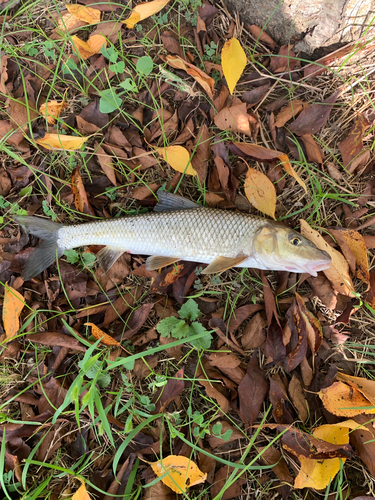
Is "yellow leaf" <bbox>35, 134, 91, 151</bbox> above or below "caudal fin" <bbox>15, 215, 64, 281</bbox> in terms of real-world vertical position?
above

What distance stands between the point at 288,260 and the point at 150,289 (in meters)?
1.24

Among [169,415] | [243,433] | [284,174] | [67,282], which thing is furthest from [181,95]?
[243,433]

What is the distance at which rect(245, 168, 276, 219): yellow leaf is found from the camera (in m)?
2.71

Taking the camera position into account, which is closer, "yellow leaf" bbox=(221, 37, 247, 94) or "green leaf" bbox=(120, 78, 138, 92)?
"yellow leaf" bbox=(221, 37, 247, 94)

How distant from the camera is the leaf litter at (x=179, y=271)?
103 inches

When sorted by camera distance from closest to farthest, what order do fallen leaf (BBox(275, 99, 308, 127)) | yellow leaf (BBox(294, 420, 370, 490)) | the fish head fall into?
yellow leaf (BBox(294, 420, 370, 490)) → the fish head → fallen leaf (BBox(275, 99, 308, 127))

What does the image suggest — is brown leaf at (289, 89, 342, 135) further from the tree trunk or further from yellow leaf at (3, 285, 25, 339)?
yellow leaf at (3, 285, 25, 339)

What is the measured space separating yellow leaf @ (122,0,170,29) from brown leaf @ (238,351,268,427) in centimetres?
335

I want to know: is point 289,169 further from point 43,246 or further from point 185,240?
point 43,246

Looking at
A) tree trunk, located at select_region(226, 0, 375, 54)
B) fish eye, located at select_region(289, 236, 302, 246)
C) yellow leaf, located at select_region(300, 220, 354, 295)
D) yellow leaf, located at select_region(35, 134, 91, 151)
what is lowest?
yellow leaf, located at select_region(300, 220, 354, 295)

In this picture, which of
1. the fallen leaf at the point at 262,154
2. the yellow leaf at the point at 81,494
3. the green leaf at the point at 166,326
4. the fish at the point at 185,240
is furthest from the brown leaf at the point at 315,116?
the yellow leaf at the point at 81,494

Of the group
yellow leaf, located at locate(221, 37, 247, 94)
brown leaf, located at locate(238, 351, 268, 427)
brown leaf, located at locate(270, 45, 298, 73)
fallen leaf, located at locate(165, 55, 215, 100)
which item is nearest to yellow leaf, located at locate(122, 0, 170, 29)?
fallen leaf, located at locate(165, 55, 215, 100)

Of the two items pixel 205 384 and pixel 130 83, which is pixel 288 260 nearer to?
pixel 205 384

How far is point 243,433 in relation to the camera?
259 centimetres
